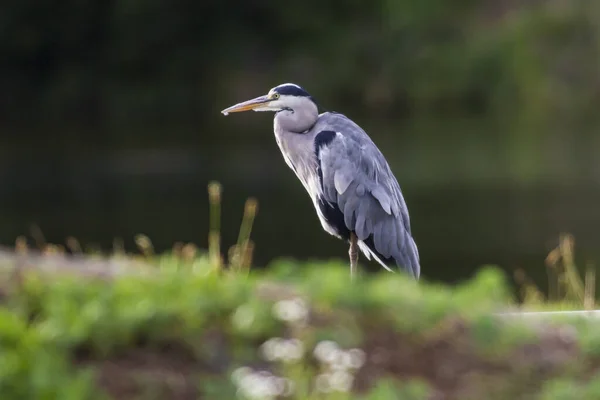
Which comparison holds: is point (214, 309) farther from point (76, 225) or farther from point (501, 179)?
point (501, 179)

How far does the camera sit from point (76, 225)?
18.3 m

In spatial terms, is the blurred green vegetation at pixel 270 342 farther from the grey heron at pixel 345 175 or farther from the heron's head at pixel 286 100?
the heron's head at pixel 286 100

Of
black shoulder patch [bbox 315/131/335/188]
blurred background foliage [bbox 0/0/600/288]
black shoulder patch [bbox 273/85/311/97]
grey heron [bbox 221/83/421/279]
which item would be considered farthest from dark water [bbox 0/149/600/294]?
black shoulder patch [bbox 273/85/311/97]

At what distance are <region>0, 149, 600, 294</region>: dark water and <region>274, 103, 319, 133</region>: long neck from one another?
7.39m

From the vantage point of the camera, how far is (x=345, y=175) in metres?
6.64

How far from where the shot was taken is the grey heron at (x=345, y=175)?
21.8 ft

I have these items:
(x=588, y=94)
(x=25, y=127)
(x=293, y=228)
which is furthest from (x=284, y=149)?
(x=588, y=94)

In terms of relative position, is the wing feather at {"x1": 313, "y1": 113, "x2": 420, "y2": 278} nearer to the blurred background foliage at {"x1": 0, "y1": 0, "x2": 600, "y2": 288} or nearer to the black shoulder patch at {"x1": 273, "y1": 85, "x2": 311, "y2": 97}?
the black shoulder patch at {"x1": 273, "y1": 85, "x2": 311, "y2": 97}

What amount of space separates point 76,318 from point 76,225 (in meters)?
15.2

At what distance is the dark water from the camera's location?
16.1m

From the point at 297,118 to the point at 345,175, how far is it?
0.51 m

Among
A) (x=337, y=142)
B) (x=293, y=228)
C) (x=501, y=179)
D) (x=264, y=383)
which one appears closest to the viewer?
(x=264, y=383)

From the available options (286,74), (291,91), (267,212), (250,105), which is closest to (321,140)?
(291,91)

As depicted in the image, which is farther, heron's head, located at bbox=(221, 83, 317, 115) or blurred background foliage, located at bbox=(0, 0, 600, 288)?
blurred background foliage, located at bbox=(0, 0, 600, 288)
